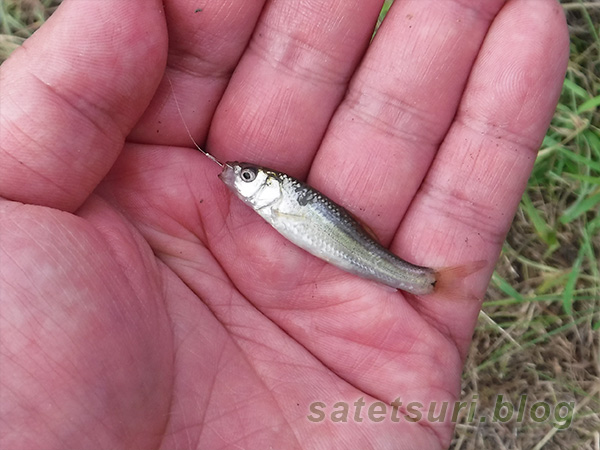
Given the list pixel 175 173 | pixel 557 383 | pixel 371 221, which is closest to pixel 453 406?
pixel 371 221

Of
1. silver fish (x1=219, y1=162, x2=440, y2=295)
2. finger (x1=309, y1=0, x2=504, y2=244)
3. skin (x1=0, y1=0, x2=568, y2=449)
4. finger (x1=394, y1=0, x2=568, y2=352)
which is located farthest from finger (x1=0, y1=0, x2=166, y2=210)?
finger (x1=394, y1=0, x2=568, y2=352)

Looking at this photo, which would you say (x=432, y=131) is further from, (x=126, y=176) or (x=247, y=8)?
(x=126, y=176)

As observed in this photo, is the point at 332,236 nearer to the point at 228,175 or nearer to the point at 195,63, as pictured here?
the point at 228,175

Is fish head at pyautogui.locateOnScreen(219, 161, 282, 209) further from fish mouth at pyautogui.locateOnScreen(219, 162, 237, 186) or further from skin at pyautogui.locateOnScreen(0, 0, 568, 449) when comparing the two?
skin at pyautogui.locateOnScreen(0, 0, 568, 449)

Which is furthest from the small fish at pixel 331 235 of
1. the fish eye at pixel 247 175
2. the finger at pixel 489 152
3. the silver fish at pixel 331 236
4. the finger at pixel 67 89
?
the finger at pixel 67 89

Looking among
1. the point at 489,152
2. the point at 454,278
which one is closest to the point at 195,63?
the point at 489,152

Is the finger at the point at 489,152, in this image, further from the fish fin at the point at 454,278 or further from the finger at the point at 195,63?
the finger at the point at 195,63
